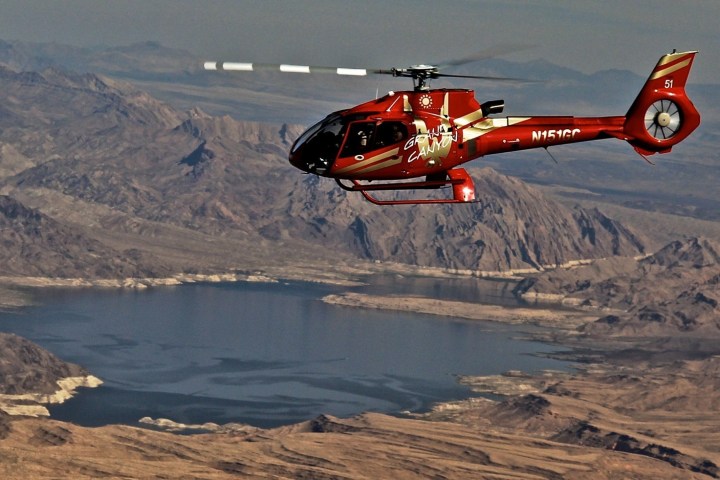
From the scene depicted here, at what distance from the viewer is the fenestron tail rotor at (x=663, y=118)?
8588cm

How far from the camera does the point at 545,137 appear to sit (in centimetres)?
8531

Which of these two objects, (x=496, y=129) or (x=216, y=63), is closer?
(x=216, y=63)

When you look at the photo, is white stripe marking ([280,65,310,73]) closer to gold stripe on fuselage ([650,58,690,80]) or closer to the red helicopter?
the red helicopter

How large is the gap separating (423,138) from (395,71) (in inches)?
196

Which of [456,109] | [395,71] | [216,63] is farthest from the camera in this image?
[456,109]

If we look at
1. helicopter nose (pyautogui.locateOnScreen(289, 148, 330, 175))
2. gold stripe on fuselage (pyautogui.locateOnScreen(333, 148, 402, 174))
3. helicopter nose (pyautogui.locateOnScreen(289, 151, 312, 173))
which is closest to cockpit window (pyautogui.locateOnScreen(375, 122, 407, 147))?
gold stripe on fuselage (pyautogui.locateOnScreen(333, 148, 402, 174))

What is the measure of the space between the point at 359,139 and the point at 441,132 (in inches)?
197

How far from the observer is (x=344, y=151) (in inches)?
3086

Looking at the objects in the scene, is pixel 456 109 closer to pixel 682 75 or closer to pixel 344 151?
pixel 344 151

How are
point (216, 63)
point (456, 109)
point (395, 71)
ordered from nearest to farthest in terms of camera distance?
point (216, 63)
point (395, 71)
point (456, 109)

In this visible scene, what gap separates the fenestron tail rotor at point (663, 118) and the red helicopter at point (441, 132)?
0.06 meters

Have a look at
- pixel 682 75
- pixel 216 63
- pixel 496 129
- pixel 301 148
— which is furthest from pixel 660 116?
pixel 216 63

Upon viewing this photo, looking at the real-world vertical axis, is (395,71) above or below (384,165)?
above

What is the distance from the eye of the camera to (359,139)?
78500mm
